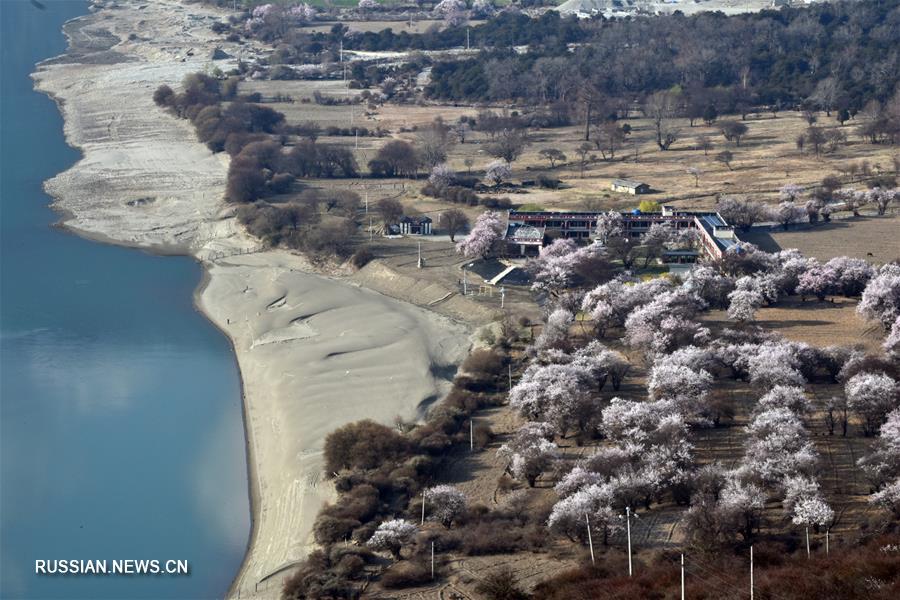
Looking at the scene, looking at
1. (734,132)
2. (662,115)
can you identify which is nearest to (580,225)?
(734,132)

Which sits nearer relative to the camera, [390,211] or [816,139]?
[390,211]

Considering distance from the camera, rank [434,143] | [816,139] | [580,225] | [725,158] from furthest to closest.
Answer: [434,143]
[816,139]
[725,158]
[580,225]

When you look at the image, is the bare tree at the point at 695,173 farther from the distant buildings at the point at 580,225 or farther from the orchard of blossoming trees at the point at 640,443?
the orchard of blossoming trees at the point at 640,443

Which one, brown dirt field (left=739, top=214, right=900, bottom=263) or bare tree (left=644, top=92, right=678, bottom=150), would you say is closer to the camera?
brown dirt field (left=739, top=214, right=900, bottom=263)

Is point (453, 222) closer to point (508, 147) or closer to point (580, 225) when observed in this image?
point (580, 225)

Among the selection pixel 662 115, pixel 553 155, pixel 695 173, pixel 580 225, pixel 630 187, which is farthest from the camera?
pixel 662 115

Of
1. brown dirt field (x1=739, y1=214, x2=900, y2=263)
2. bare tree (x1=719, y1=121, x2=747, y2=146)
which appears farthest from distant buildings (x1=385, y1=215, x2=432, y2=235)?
bare tree (x1=719, y1=121, x2=747, y2=146)

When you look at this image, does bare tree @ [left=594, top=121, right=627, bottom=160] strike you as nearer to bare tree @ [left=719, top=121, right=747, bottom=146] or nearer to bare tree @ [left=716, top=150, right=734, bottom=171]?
bare tree @ [left=719, top=121, right=747, bottom=146]

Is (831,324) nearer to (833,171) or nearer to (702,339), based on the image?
A: (702,339)
